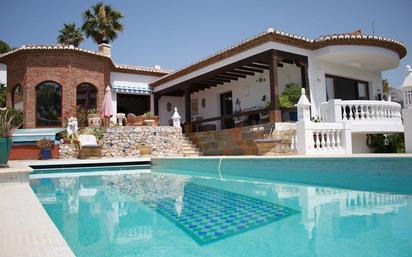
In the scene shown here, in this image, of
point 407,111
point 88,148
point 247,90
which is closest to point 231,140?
point 247,90

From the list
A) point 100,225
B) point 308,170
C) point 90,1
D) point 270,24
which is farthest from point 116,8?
point 100,225

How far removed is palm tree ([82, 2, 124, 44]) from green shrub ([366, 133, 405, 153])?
835 inches

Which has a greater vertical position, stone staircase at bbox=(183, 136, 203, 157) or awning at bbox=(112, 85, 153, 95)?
awning at bbox=(112, 85, 153, 95)

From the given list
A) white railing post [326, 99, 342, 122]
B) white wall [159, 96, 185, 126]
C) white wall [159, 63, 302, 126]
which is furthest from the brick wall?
white railing post [326, 99, 342, 122]

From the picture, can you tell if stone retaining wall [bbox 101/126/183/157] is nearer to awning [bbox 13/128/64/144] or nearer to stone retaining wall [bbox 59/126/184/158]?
stone retaining wall [bbox 59/126/184/158]

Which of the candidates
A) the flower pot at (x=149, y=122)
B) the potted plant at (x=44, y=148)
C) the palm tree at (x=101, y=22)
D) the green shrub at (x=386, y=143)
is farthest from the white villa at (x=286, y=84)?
the palm tree at (x=101, y=22)

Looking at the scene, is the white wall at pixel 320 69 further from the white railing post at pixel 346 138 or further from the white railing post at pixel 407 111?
the white railing post at pixel 407 111

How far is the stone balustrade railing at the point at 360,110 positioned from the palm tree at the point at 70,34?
24198mm

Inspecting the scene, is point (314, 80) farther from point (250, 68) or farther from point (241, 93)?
point (241, 93)

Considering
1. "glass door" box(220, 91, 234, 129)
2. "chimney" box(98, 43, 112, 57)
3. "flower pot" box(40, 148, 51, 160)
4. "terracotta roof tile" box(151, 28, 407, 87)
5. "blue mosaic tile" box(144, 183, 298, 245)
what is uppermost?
"chimney" box(98, 43, 112, 57)

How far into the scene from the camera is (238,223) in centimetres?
400

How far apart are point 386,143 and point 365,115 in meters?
2.56

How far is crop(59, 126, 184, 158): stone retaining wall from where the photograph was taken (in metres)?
17.0

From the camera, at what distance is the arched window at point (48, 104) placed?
1888cm
